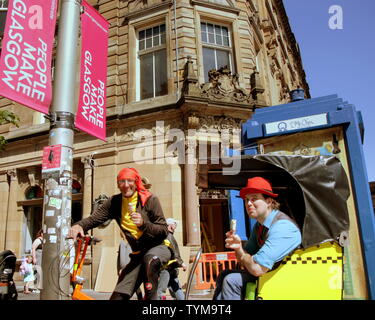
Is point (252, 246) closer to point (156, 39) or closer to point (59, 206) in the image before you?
point (59, 206)

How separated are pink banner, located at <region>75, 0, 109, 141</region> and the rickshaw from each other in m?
3.57

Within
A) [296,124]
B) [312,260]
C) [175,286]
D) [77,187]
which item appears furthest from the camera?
[77,187]

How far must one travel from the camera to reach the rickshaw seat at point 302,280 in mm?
2463

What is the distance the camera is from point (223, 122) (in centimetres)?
1156

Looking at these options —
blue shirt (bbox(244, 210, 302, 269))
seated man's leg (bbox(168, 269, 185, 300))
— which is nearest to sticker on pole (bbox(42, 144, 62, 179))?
seated man's leg (bbox(168, 269, 185, 300))

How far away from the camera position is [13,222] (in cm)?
1365

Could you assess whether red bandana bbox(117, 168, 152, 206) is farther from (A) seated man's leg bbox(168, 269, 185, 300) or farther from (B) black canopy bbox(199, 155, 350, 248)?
(A) seated man's leg bbox(168, 269, 185, 300)

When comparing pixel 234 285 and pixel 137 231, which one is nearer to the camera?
pixel 234 285

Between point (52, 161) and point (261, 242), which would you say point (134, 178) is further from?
point (52, 161)

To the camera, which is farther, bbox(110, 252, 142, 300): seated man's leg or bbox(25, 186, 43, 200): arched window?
bbox(25, 186, 43, 200): arched window

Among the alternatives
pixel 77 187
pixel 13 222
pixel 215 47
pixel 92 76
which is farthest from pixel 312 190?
pixel 13 222

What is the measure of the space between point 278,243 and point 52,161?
4.03 m

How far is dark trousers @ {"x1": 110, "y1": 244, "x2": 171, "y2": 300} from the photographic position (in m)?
3.30
